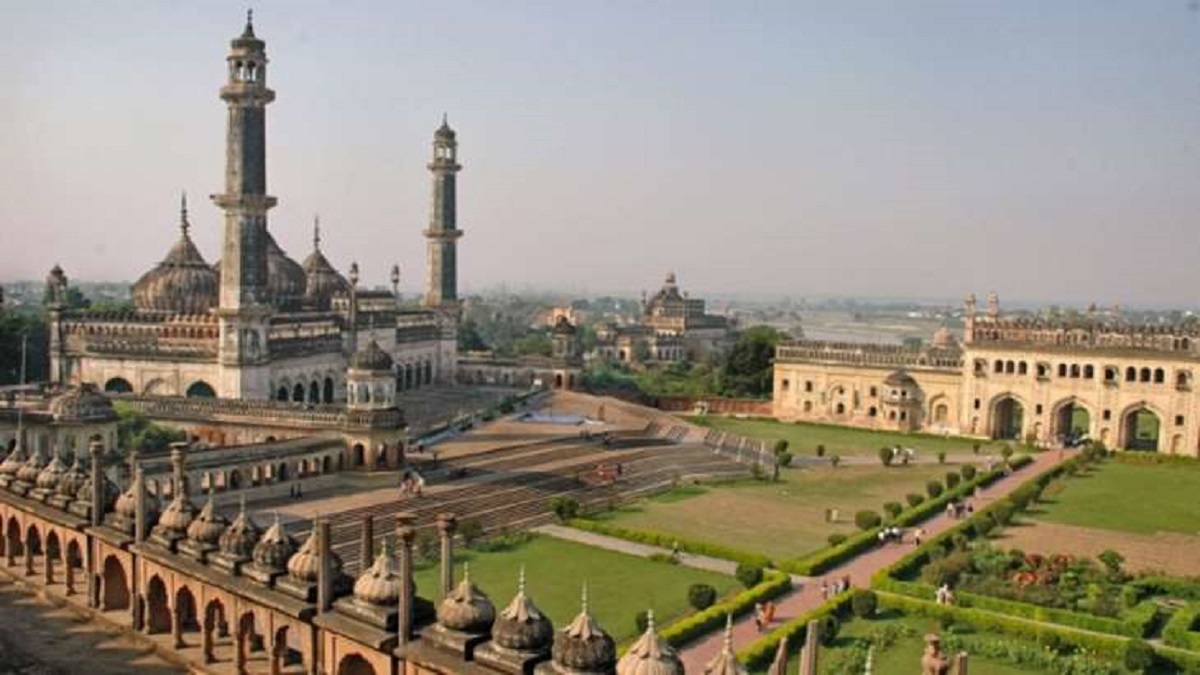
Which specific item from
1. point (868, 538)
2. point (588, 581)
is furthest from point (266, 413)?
point (868, 538)

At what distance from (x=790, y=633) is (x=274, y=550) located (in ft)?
31.7

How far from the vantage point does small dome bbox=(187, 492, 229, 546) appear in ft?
47.5

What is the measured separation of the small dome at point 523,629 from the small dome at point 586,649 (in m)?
0.56

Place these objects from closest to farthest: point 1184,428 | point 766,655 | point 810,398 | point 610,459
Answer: point 766,655, point 610,459, point 1184,428, point 810,398

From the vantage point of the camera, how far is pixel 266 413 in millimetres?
33000

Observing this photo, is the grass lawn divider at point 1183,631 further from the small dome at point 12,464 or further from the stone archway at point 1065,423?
the stone archway at point 1065,423

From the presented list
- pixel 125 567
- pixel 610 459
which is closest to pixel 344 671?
pixel 125 567

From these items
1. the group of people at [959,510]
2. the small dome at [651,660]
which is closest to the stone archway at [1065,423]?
the group of people at [959,510]

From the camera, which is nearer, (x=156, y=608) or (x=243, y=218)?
(x=156, y=608)

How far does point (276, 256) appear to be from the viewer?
49.2m

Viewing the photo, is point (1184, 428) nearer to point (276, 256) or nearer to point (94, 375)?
point (276, 256)

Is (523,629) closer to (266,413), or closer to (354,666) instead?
(354,666)

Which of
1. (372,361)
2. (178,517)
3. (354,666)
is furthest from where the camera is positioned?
(372,361)

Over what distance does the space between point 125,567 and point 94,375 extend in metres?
28.2
